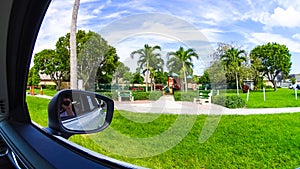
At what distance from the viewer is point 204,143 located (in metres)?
1.24

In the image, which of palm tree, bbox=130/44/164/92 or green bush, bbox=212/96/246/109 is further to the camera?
palm tree, bbox=130/44/164/92

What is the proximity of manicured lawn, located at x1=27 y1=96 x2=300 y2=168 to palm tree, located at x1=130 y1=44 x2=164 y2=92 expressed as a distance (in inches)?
10.7

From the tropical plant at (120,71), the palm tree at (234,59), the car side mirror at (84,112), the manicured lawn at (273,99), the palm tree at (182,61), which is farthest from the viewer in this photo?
the tropical plant at (120,71)

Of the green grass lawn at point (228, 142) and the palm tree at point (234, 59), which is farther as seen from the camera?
the palm tree at point (234, 59)

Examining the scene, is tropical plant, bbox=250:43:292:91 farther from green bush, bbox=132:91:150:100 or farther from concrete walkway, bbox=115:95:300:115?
green bush, bbox=132:91:150:100

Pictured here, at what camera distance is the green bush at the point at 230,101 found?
1.05 metres

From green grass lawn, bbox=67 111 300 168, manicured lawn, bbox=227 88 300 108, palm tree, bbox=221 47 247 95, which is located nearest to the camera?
manicured lawn, bbox=227 88 300 108

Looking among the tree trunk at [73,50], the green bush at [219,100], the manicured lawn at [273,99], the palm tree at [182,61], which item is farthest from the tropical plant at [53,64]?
the manicured lawn at [273,99]

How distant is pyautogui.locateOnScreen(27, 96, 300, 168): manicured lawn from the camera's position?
930 mm

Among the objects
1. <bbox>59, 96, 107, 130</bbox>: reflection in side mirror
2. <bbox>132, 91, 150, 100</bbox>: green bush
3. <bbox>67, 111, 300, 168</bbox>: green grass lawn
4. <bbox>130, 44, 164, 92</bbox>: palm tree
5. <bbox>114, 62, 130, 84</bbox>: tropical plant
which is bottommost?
<bbox>67, 111, 300, 168</bbox>: green grass lawn

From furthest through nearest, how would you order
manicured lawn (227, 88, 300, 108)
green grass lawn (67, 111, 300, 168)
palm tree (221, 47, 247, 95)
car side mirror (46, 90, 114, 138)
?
car side mirror (46, 90, 114, 138), palm tree (221, 47, 247, 95), green grass lawn (67, 111, 300, 168), manicured lawn (227, 88, 300, 108)

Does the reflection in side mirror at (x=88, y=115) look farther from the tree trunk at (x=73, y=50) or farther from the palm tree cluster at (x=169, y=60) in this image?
the palm tree cluster at (x=169, y=60)


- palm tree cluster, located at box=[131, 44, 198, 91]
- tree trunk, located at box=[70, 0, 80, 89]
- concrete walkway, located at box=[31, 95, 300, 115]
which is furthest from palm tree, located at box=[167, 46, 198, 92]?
tree trunk, located at box=[70, 0, 80, 89]

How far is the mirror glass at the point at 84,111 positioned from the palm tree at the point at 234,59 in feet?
1.90
